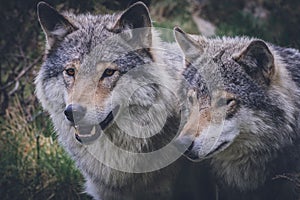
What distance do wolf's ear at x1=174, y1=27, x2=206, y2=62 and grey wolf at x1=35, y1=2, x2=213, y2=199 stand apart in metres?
0.21

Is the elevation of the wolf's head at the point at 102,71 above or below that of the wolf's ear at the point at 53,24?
below

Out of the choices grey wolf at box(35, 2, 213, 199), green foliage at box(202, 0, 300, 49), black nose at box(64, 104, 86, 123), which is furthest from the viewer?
green foliage at box(202, 0, 300, 49)

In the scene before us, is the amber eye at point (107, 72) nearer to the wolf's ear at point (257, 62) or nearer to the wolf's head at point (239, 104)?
the wolf's head at point (239, 104)

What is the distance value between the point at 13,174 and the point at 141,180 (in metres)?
2.00

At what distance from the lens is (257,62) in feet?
17.1

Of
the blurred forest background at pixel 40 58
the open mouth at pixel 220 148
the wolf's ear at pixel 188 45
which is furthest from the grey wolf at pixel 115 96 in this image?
the blurred forest background at pixel 40 58

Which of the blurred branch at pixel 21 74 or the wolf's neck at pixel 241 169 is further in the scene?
the blurred branch at pixel 21 74

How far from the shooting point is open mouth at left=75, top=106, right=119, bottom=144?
5.23 m

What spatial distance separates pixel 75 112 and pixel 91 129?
0.29 metres

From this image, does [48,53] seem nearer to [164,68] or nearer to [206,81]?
[164,68]

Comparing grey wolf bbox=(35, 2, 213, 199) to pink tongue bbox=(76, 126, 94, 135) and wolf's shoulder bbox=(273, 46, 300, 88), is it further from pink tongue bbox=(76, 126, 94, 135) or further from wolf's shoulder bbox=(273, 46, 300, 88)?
wolf's shoulder bbox=(273, 46, 300, 88)

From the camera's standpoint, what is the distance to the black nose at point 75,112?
5031mm

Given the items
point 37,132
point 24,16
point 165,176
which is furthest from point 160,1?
point 165,176

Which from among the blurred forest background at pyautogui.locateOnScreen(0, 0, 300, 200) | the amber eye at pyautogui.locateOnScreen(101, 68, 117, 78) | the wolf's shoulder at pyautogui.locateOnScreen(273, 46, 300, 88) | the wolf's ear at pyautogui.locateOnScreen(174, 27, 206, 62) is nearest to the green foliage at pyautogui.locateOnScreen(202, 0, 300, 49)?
the blurred forest background at pyautogui.locateOnScreen(0, 0, 300, 200)
